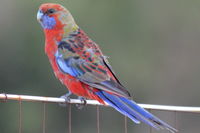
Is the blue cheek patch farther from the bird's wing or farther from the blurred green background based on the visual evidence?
the blurred green background

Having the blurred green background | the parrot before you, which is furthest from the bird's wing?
the blurred green background

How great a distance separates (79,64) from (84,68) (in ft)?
0.19

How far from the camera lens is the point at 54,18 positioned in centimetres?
462

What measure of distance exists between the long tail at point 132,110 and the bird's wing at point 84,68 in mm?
73

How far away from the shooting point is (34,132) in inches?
464

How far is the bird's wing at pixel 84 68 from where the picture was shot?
4160 mm

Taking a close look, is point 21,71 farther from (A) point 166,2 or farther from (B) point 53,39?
(B) point 53,39

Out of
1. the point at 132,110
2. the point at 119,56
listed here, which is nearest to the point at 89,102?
the point at 132,110

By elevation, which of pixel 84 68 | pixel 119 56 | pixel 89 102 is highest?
pixel 84 68

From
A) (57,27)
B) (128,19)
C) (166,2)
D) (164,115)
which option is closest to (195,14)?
(166,2)

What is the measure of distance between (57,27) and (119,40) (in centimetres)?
832

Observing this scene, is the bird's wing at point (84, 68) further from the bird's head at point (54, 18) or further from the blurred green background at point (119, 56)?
the blurred green background at point (119, 56)

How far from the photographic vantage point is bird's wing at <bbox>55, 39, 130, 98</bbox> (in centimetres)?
416

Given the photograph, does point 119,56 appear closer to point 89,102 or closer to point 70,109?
point 89,102
